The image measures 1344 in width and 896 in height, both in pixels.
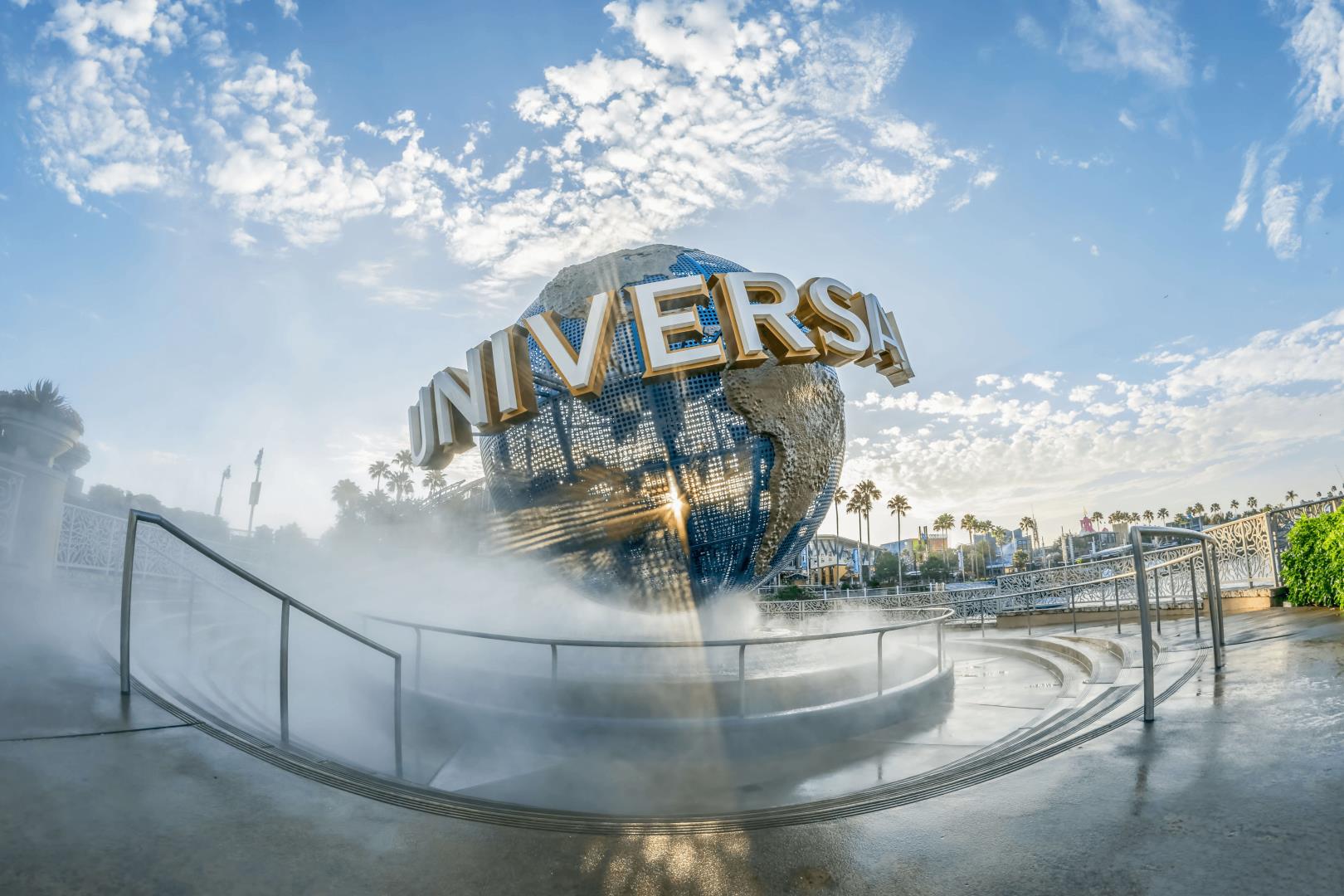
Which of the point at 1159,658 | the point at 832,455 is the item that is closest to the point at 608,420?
the point at 832,455

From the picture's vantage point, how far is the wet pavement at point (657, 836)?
6.51ft

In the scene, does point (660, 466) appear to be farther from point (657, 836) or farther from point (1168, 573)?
point (1168, 573)

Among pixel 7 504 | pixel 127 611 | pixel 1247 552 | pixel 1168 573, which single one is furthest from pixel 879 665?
pixel 1168 573

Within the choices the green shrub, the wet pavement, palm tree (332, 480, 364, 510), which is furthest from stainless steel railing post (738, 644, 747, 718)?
palm tree (332, 480, 364, 510)

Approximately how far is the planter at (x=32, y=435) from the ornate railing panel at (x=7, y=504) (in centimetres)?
23

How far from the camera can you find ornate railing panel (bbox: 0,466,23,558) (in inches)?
303

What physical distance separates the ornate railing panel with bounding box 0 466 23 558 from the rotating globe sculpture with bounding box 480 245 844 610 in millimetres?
5656

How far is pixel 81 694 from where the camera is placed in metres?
3.33

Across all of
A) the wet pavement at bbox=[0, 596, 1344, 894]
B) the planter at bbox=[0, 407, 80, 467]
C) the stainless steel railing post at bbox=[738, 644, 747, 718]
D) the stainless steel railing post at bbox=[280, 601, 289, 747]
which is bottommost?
the stainless steel railing post at bbox=[738, 644, 747, 718]

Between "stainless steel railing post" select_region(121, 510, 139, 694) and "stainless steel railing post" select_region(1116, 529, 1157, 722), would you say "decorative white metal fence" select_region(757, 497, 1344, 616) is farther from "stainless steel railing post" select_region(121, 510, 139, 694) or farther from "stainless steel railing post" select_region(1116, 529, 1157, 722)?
"stainless steel railing post" select_region(121, 510, 139, 694)

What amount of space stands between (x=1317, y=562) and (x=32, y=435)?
15.5 m

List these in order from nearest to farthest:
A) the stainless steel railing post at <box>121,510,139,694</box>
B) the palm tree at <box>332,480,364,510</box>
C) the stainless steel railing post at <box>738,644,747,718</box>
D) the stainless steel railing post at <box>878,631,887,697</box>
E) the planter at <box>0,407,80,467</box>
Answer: the stainless steel railing post at <box>121,510,139,694</box> → the stainless steel railing post at <box>738,644,747,718</box> → the stainless steel railing post at <box>878,631,887,697</box> → the planter at <box>0,407,80,467</box> → the palm tree at <box>332,480,364,510</box>

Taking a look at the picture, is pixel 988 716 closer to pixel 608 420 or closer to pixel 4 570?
pixel 608 420

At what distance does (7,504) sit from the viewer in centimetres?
777
